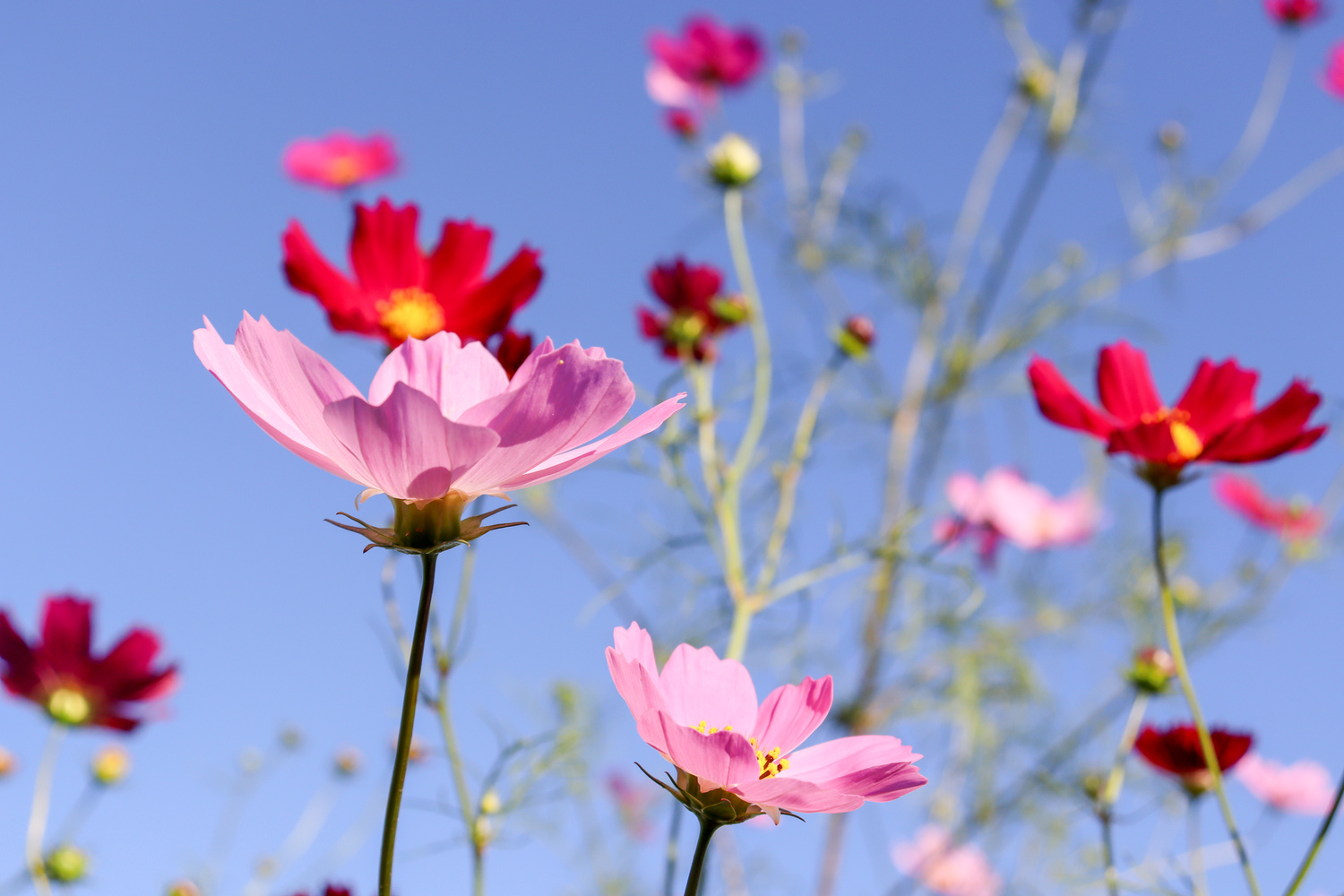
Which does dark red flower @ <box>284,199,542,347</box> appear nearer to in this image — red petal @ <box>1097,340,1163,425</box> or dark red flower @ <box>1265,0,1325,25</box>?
red petal @ <box>1097,340,1163,425</box>

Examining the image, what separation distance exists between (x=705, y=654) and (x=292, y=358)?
0.50 ft

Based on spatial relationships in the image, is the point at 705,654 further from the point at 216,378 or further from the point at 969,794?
the point at 969,794

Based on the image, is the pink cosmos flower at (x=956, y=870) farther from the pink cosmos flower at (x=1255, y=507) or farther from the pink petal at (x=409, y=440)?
the pink petal at (x=409, y=440)

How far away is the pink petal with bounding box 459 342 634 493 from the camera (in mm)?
238

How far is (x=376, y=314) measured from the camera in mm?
466

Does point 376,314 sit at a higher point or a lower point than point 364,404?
higher

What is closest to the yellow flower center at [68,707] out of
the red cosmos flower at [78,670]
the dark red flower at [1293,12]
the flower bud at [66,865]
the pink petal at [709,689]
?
the red cosmos flower at [78,670]

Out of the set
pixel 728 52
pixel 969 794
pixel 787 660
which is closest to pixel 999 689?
pixel 969 794

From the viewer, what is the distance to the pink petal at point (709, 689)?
309 mm

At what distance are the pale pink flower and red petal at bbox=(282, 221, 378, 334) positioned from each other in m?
0.21

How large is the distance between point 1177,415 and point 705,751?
0.33 m

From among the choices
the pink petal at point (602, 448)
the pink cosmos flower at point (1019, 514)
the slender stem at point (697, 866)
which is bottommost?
the slender stem at point (697, 866)

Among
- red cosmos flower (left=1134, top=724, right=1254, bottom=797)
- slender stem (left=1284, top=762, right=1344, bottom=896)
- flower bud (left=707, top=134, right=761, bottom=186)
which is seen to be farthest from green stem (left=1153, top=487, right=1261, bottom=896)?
flower bud (left=707, top=134, right=761, bottom=186)

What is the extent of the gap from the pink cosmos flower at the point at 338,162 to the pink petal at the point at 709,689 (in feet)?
3.03
